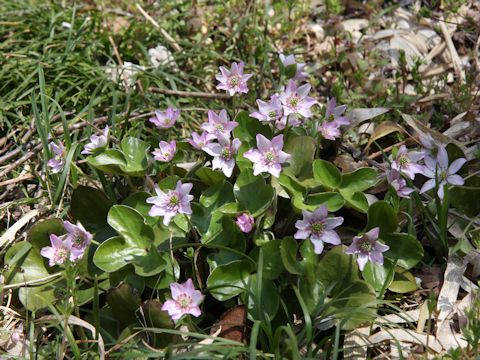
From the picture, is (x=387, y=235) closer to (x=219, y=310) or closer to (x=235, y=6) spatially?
(x=219, y=310)

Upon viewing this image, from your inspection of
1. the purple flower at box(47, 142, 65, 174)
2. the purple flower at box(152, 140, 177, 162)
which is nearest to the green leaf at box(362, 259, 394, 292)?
the purple flower at box(152, 140, 177, 162)

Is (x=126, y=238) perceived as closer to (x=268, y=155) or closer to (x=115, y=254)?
(x=115, y=254)

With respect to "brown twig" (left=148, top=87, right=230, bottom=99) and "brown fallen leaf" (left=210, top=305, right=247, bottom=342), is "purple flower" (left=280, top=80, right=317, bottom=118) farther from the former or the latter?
"brown twig" (left=148, top=87, right=230, bottom=99)

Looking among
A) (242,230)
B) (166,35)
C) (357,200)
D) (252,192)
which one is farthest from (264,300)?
(166,35)

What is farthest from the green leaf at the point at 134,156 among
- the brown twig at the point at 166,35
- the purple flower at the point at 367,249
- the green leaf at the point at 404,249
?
the brown twig at the point at 166,35

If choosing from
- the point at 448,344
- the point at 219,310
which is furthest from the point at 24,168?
the point at 448,344
